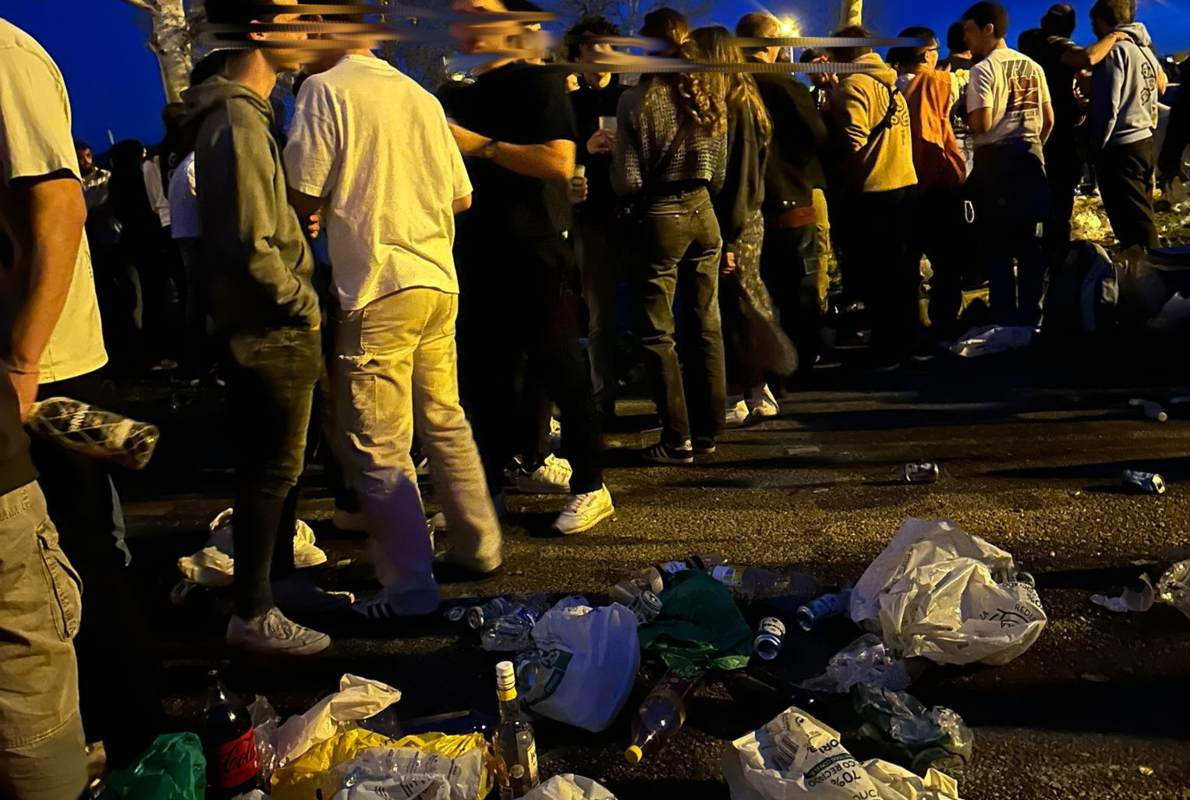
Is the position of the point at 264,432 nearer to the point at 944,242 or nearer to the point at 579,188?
the point at 579,188

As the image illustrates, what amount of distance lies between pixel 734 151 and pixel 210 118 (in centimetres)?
260

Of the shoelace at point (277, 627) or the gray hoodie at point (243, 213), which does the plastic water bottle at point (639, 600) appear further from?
the gray hoodie at point (243, 213)

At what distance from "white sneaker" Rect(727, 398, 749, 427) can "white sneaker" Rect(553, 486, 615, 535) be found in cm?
A: 144

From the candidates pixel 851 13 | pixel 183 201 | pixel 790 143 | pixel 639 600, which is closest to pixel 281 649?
pixel 639 600

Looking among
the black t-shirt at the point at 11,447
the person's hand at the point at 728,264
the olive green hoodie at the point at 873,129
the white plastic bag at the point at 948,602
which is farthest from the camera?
the olive green hoodie at the point at 873,129

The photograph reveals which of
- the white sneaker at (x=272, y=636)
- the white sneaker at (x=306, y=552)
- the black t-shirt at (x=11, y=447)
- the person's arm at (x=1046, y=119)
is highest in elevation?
the black t-shirt at (x=11, y=447)

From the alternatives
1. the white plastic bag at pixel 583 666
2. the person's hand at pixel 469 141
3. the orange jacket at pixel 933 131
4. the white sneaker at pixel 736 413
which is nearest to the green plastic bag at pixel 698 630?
the white plastic bag at pixel 583 666

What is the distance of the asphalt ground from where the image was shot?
233cm

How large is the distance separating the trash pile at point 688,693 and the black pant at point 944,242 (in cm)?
375

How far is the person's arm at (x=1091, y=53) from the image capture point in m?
5.91

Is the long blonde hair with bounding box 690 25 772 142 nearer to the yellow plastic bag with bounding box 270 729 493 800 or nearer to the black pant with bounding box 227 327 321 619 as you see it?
the black pant with bounding box 227 327 321 619

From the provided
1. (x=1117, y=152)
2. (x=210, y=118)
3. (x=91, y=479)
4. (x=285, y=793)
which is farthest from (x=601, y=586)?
(x=1117, y=152)

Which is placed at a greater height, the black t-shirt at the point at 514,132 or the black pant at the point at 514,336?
the black t-shirt at the point at 514,132

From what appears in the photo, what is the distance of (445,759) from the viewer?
6.89 feet
